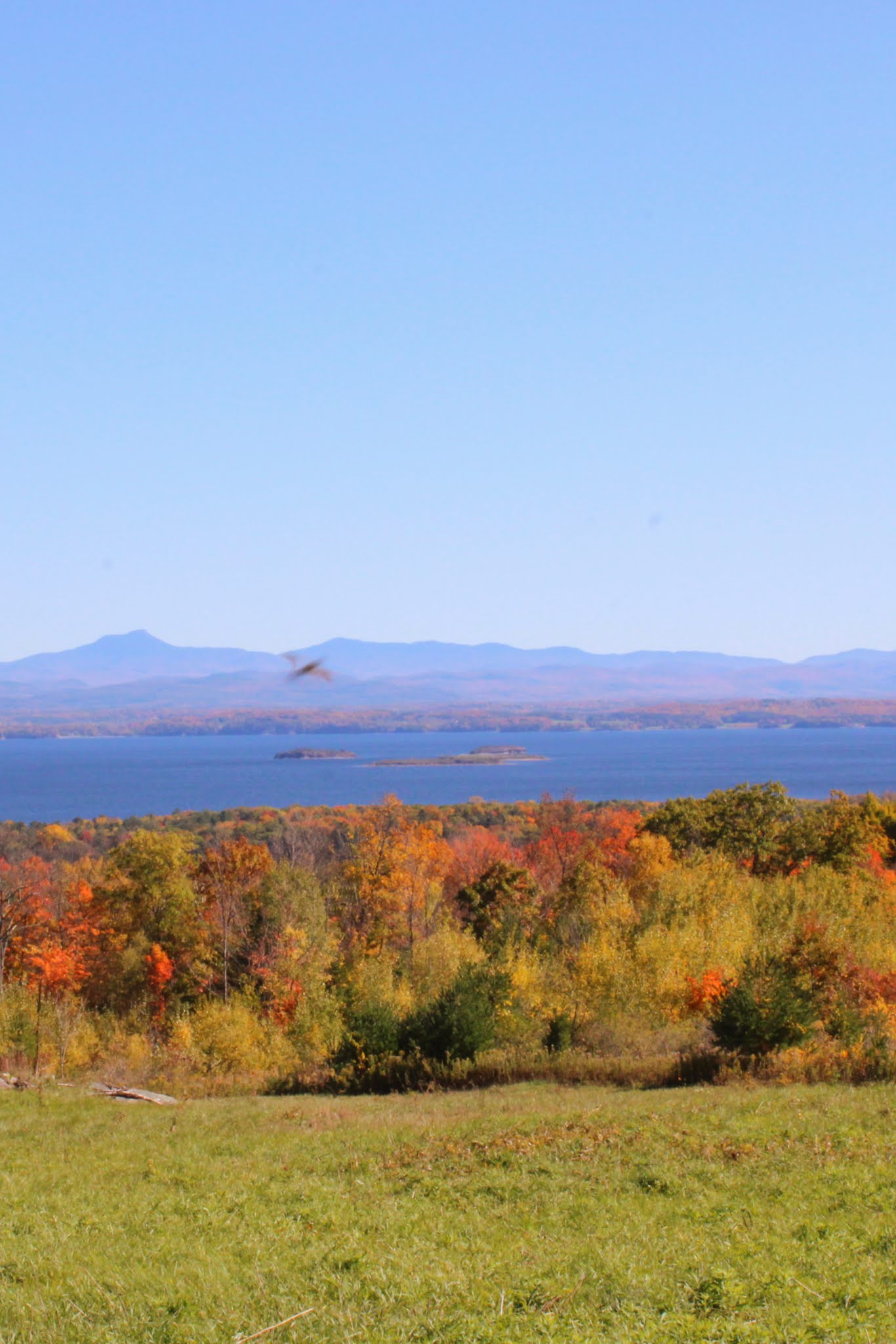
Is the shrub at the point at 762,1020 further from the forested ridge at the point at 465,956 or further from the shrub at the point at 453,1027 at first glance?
the shrub at the point at 453,1027

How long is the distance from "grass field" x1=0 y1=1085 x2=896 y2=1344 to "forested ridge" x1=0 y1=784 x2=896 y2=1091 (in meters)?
5.67

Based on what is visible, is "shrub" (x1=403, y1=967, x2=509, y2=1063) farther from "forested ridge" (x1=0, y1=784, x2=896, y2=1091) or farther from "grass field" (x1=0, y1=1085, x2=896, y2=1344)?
"grass field" (x1=0, y1=1085, x2=896, y2=1344)

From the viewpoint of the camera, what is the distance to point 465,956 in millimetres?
38219

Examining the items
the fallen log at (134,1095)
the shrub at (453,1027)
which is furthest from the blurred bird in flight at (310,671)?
the shrub at (453,1027)

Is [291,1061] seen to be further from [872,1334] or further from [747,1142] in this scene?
[872,1334]

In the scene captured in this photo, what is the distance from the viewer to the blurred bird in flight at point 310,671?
10062 millimetres

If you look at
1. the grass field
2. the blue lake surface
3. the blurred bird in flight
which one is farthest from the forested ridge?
the blue lake surface

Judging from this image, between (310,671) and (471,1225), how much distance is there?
19.4ft

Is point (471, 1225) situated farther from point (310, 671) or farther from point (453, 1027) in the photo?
point (453, 1027)

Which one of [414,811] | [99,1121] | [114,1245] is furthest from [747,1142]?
[414,811]

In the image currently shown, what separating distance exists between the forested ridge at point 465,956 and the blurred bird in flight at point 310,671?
555 inches

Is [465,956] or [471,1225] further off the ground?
[471,1225]

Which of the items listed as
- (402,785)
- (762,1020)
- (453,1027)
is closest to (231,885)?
(453,1027)

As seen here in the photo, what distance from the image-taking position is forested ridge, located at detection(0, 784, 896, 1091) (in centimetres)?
2389
